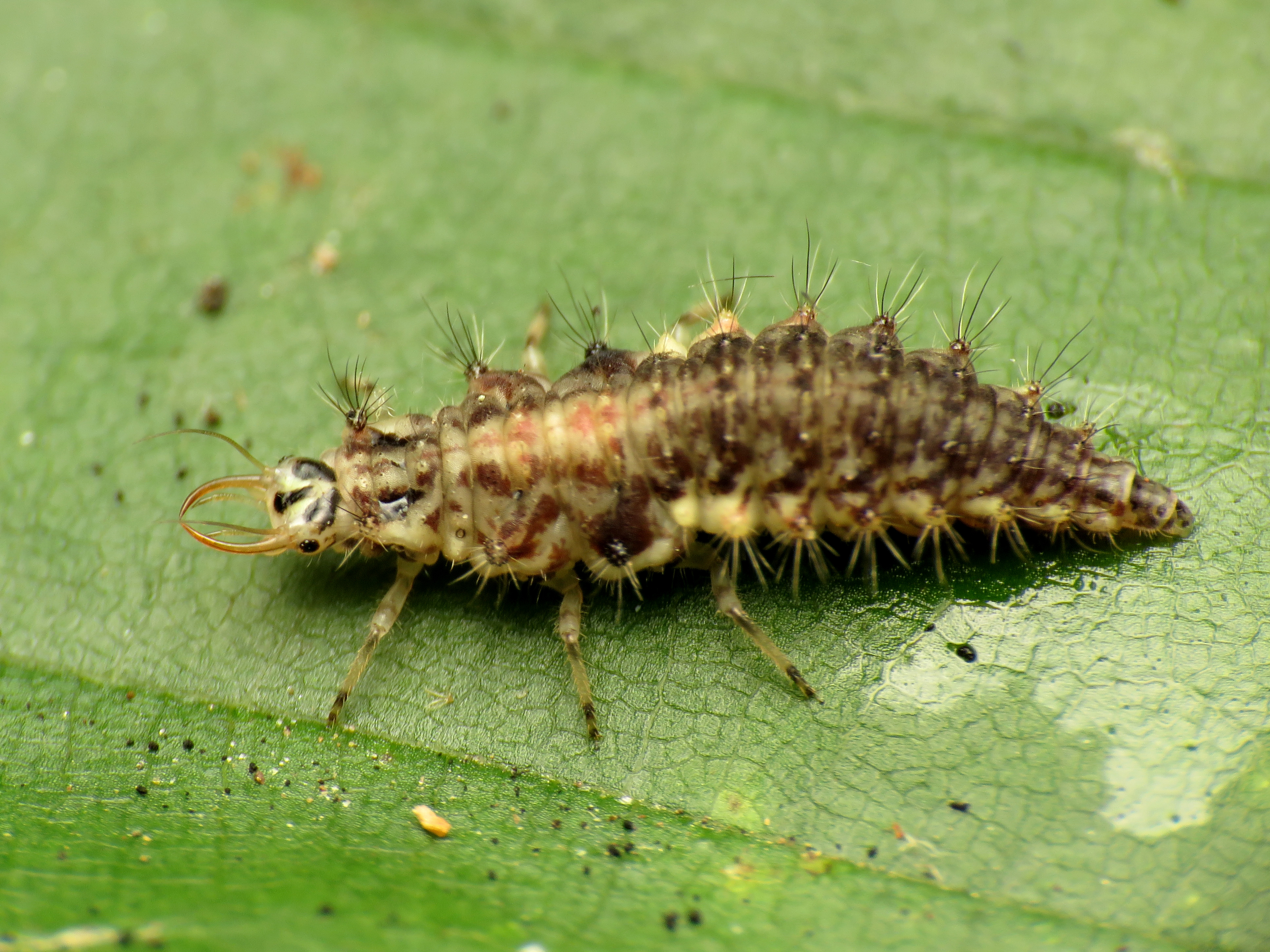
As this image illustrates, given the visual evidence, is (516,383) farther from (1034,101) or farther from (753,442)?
(1034,101)

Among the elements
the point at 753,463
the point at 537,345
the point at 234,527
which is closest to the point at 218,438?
the point at 234,527

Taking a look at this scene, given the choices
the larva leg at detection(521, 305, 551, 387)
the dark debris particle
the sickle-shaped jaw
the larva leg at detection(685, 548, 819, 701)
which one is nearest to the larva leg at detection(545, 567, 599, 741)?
the larva leg at detection(685, 548, 819, 701)

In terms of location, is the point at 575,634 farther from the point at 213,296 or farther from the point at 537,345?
the point at 213,296

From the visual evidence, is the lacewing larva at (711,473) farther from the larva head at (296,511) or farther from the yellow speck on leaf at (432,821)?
the yellow speck on leaf at (432,821)

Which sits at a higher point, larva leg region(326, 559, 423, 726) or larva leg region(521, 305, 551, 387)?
larva leg region(521, 305, 551, 387)

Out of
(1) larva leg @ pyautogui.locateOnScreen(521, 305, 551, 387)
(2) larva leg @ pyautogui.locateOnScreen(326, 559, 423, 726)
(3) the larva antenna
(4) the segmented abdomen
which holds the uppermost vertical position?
(1) larva leg @ pyautogui.locateOnScreen(521, 305, 551, 387)

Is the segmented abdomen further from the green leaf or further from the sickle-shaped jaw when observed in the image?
the sickle-shaped jaw
